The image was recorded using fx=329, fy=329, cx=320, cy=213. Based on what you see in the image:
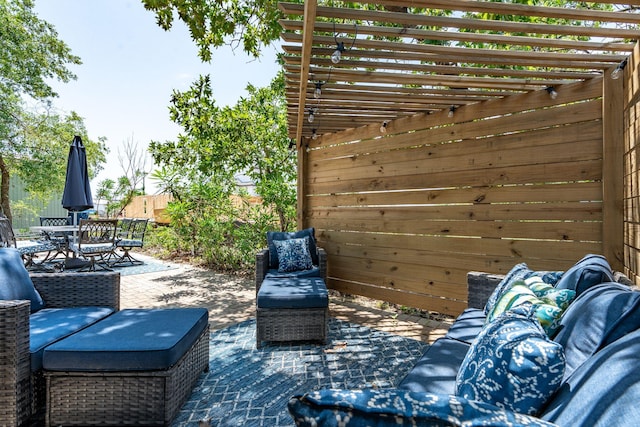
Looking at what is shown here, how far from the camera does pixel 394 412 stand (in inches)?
23.0

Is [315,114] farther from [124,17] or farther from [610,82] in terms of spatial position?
[124,17]

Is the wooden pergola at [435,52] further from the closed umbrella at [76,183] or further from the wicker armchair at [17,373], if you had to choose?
the closed umbrella at [76,183]

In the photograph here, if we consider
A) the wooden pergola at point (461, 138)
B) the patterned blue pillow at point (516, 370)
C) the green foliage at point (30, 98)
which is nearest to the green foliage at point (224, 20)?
A: the wooden pergola at point (461, 138)

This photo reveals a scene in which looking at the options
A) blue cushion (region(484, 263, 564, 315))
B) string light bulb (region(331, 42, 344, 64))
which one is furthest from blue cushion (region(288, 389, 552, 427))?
string light bulb (region(331, 42, 344, 64))

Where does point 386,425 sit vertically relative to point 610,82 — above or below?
below

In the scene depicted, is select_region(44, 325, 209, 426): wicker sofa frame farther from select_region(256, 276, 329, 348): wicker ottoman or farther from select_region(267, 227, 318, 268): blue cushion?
select_region(267, 227, 318, 268): blue cushion

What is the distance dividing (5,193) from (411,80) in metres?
11.6

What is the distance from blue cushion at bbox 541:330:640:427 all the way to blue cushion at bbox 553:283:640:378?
120mm

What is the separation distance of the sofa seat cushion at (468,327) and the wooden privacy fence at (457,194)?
4.28 ft

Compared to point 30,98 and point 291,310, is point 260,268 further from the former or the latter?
point 30,98

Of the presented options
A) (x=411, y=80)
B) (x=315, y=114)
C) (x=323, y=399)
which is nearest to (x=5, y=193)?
(x=315, y=114)

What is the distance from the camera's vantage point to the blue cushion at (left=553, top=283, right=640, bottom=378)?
0.98 metres

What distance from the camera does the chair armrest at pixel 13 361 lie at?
5.14 feet

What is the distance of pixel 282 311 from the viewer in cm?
282
